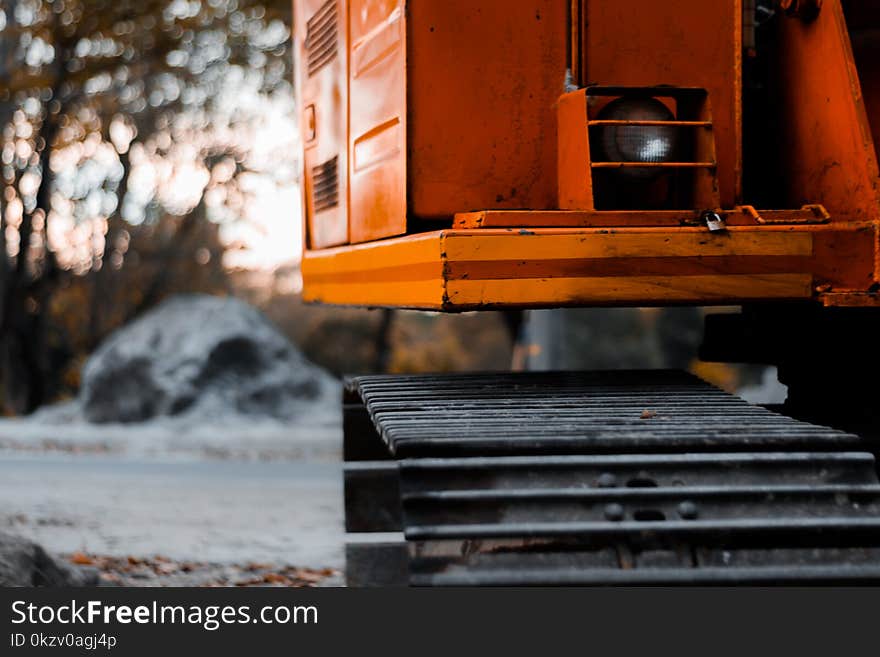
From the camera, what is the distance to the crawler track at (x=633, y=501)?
2.63 meters

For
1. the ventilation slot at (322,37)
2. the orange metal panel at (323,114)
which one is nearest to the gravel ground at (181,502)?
the orange metal panel at (323,114)

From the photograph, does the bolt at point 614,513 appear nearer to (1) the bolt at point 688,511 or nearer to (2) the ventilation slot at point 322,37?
(1) the bolt at point 688,511

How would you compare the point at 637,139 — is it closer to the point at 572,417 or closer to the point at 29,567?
the point at 572,417

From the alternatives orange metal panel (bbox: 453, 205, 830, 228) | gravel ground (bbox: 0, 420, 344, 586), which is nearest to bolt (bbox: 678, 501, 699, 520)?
orange metal panel (bbox: 453, 205, 830, 228)

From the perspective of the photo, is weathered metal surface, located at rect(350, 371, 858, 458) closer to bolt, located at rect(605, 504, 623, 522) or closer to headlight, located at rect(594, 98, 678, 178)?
bolt, located at rect(605, 504, 623, 522)

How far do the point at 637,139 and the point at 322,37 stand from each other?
84.4 inches

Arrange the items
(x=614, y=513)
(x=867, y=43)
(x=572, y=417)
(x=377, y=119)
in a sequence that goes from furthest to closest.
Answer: (x=377, y=119) → (x=867, y=43) → (x=572, y=417) → (x=614, y=513)

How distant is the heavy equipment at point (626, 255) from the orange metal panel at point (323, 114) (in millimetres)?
225

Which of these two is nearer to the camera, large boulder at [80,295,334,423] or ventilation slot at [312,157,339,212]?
ventilation slot at [312,157,339,212]

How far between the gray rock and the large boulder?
25.2 ft

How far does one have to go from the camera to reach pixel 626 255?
11.3 ft

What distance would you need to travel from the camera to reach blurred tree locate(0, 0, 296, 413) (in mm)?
15930

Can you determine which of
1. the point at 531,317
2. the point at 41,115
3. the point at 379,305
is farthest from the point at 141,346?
the point at 379,305

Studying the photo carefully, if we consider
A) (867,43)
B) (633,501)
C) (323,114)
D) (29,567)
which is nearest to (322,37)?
(323,114)
